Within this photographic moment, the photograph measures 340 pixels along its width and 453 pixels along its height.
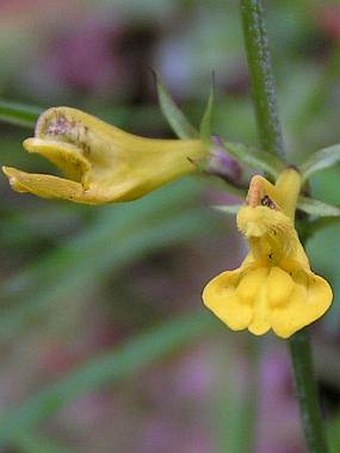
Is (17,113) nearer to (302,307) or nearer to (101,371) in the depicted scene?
(302,307)

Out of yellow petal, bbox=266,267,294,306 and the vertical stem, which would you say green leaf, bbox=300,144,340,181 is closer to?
the vertical stem

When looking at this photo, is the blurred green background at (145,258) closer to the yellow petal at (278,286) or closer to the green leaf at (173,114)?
the green leaf at (173,114)

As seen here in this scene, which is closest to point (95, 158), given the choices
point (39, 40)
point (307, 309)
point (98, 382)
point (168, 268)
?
point (307, 309)

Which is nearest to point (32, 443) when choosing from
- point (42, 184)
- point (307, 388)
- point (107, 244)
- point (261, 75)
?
point (107, 244)

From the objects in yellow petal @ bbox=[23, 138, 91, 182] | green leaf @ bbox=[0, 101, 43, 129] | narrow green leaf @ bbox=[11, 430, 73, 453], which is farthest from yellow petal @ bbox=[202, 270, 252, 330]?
narrow green leaf @ bbox=[11, 430, 73, 453]

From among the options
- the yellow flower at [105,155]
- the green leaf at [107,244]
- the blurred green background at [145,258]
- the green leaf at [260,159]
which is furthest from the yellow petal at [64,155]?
the green leaf at [107,244]
